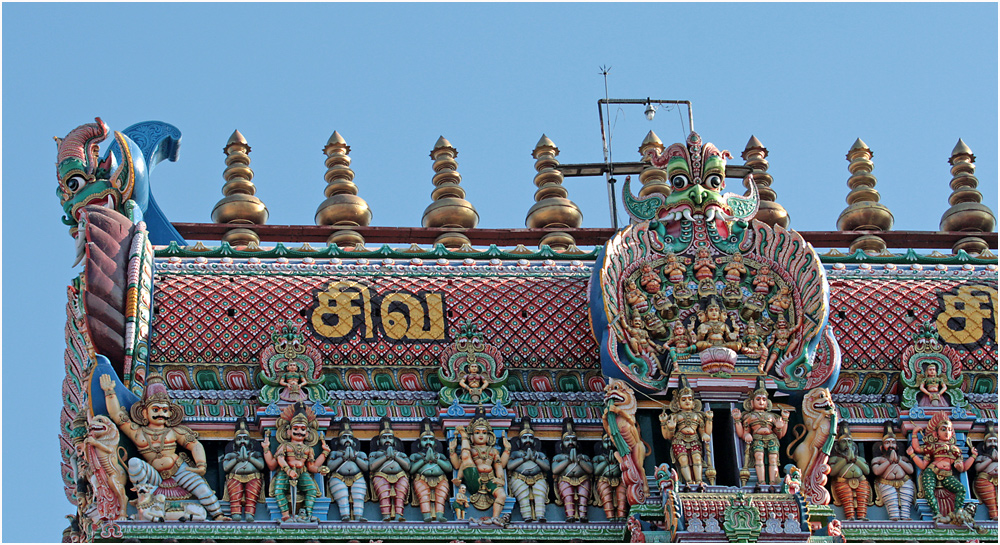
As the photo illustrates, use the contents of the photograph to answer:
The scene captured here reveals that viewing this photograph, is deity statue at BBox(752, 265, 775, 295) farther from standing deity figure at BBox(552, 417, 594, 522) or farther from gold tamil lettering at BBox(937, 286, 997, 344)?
standing deity figure at BBox(552, 417, 594, 522)

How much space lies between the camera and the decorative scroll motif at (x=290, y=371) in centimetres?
2414

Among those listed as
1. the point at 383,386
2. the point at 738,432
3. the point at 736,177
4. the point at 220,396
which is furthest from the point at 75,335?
the point at 736,177

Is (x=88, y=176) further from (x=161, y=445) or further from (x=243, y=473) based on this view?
(x=243, y=473)

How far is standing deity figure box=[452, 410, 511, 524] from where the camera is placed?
24.0m

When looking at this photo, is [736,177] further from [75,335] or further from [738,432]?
[75,335]

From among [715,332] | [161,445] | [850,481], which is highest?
[715,332]

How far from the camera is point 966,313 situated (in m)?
25.7

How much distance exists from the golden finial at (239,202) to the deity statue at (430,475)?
142 inches

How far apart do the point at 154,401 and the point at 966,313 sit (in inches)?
340

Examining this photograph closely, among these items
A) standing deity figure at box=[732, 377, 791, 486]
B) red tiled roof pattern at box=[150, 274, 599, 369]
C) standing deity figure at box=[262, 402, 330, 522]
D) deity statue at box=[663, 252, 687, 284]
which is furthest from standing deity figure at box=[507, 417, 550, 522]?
deity statue at box=[663, 252, 687, 284]

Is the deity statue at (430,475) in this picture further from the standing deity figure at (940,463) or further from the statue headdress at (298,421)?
the standing deity figure at (940,463)

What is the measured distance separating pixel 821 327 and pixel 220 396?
6.13 m

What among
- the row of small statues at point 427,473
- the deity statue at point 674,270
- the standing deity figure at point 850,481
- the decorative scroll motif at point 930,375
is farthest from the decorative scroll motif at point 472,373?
the decorative scroll motif at point 930,375

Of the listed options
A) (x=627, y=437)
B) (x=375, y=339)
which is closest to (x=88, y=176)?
(x=375, y=339)
